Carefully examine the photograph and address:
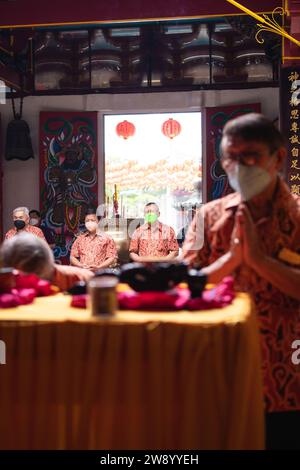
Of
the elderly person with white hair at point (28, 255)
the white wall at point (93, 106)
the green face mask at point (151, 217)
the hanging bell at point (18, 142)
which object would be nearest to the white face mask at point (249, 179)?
the elderly person with white hair at point (28, 255)

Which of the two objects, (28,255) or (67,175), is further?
(67,175)

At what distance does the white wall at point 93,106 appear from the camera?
7668mm

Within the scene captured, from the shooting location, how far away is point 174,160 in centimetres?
778

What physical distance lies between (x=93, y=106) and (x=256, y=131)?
6.52 m

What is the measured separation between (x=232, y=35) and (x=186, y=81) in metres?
0.83

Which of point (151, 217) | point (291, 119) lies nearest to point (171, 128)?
point (151, 217)

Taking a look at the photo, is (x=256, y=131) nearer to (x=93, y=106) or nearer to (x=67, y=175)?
(x=67, y=175)

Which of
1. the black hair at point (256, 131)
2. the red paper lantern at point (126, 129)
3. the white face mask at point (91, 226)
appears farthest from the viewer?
the red paper lantern at point (126, 129)

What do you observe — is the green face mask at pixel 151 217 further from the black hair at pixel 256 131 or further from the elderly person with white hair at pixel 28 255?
the black hair at pixel 256 131

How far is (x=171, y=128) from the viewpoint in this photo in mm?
7656

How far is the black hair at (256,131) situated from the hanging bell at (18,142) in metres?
6.41

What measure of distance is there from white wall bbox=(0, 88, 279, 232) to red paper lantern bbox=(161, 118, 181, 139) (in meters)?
0.19

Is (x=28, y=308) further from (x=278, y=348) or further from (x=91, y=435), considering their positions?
(x=278, y=348)

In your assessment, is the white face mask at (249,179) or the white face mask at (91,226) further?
the white face mask at (91,226)
